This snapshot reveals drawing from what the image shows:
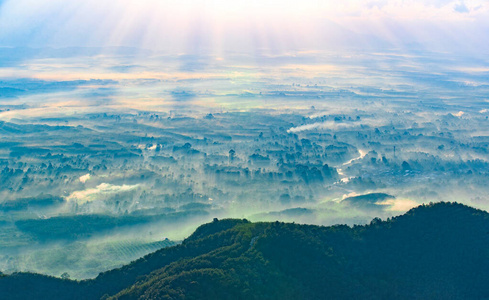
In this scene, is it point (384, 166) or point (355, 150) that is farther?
point (355, 150)

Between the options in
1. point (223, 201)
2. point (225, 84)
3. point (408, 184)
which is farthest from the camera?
point (225, 84)

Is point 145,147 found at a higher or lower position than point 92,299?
lower

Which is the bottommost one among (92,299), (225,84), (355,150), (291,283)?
(225,84)

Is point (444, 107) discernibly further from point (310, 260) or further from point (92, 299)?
point (92, 299)

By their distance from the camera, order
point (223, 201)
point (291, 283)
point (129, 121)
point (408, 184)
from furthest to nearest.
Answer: point (129, 121) → point (408, 184) → point (223, 201) → point (291, 283)

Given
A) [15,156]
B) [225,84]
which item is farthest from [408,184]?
[225,84]

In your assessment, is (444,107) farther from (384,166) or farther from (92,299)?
(92,299)
